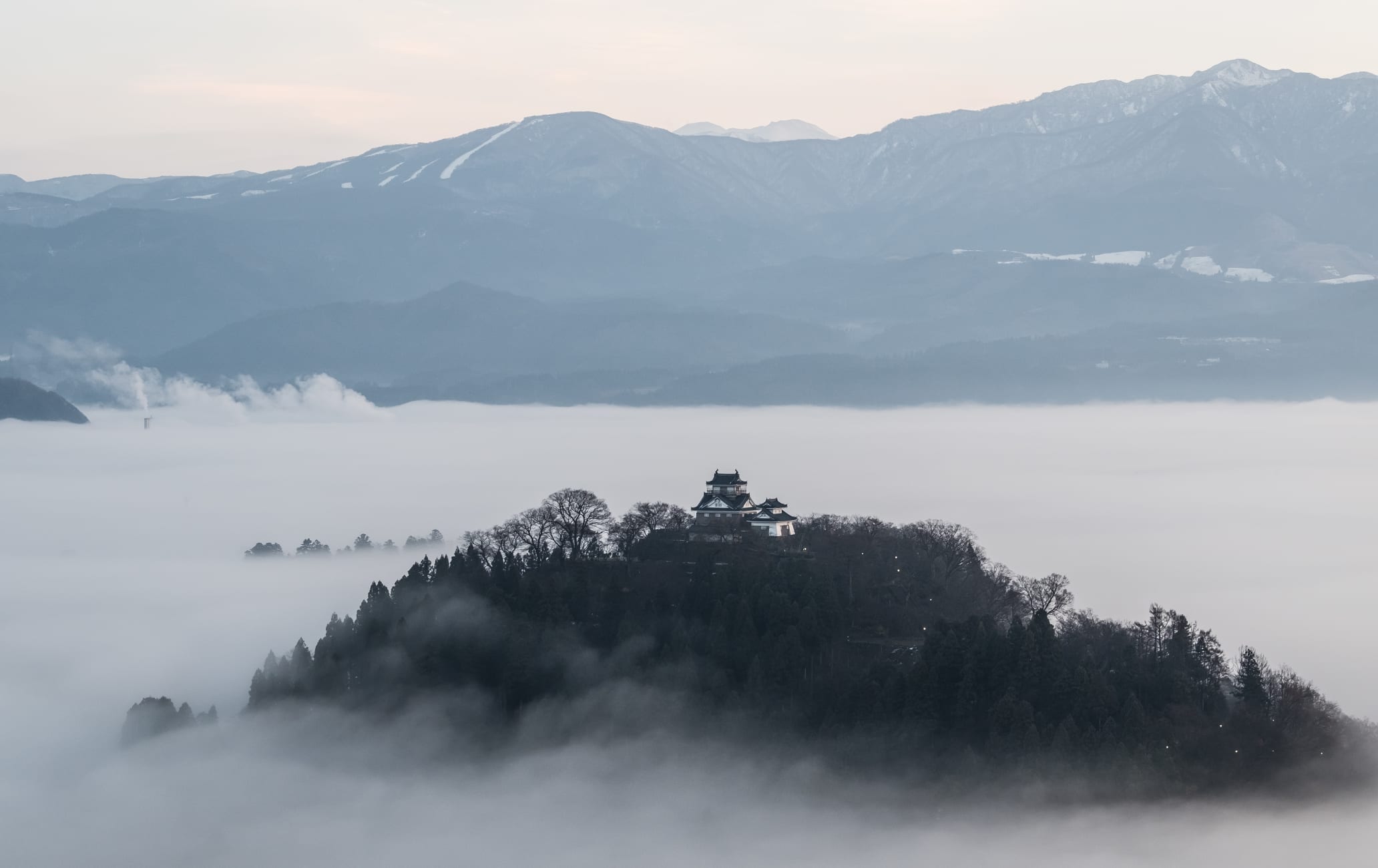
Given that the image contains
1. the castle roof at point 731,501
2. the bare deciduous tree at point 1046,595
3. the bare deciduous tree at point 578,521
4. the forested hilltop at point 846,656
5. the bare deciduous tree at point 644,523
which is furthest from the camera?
the castle roof at point 731,501

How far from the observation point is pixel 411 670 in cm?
9562

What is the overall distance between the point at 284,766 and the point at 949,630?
3107 cm

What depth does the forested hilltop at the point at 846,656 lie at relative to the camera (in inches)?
3177

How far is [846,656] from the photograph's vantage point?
89.3 meters

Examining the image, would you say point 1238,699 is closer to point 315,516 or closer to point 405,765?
point 405,765

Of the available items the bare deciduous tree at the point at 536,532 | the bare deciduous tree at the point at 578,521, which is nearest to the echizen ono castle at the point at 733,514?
the bare deciduous tree at the point at 578,521

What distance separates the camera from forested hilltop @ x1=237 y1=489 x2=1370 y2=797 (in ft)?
265

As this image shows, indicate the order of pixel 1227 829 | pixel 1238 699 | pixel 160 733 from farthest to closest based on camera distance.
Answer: pixel 160 733 → pixel 1238 699 → pixel 1227 829

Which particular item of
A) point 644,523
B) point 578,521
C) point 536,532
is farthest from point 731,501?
point 536,532

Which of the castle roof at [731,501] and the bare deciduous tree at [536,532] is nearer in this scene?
the bare deciduous tree at [536,532]

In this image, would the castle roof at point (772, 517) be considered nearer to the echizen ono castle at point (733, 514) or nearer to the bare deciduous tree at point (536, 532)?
the echizen ono castle at point (733, 514)

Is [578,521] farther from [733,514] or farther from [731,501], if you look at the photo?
[731,501]

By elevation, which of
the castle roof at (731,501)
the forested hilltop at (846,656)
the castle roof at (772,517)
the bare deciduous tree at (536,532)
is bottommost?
the forested hilltop at (846,656)

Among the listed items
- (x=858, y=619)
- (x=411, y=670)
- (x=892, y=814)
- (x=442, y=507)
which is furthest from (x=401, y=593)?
(x=442, y=507)
